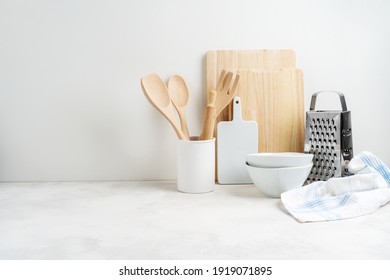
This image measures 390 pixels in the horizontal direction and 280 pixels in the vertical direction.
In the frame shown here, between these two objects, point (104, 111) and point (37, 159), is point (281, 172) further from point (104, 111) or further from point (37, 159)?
point (37, 159)

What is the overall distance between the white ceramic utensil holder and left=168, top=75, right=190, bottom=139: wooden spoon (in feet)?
0.34

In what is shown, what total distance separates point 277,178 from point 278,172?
0.02 m

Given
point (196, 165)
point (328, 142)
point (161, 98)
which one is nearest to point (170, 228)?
point (196, 165)

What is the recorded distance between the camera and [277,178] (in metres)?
1.11

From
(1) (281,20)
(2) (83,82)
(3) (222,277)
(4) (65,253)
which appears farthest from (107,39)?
(3) (222,277)

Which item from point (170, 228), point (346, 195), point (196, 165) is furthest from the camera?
point (196, 165)

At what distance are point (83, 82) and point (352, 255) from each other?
0.87 m

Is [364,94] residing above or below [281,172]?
above

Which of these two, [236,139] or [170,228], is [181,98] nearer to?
[236,139]

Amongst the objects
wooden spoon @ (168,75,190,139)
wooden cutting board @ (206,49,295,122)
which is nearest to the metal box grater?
wooden cutting board @ (206,49,295,122)

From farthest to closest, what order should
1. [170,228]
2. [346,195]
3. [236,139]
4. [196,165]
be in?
1. [236,139]
2. [196,165]
3. [346,195]
4. [170,228]

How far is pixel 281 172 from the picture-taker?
1106 millimetres

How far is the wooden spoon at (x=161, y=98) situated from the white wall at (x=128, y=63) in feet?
0.32

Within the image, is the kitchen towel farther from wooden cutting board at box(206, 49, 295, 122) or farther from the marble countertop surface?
wooden cutting board at box(206, 49, 295, 122)
